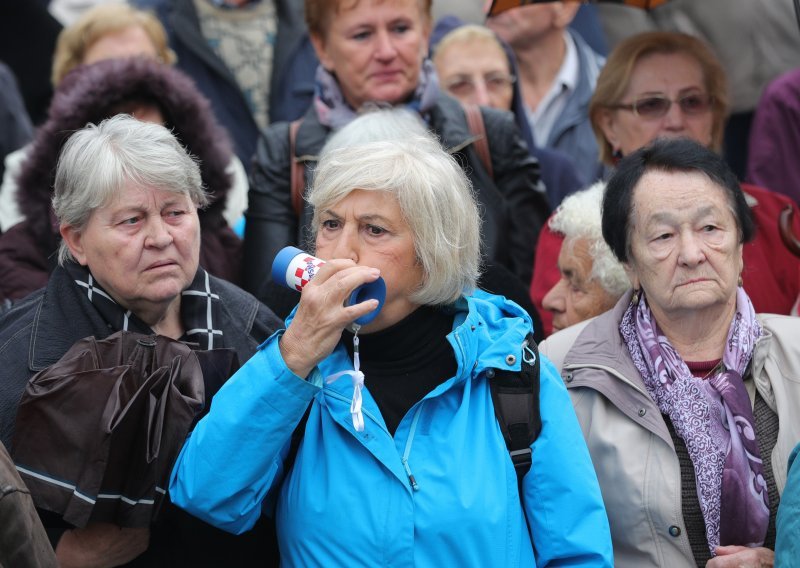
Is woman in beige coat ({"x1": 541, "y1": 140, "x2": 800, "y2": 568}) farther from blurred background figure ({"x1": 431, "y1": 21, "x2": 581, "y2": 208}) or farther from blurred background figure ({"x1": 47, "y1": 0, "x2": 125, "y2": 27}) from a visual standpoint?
blurred background figure ({"x1": 47, "y1": 0, "x2": 125, "y2": 27})

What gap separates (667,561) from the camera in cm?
345

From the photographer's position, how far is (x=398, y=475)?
9.80ft

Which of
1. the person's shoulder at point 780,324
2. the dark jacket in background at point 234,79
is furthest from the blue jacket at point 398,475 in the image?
the dark jacket in background at point 234,79

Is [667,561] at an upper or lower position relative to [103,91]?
lower

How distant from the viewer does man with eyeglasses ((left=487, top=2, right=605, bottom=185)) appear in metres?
6.44

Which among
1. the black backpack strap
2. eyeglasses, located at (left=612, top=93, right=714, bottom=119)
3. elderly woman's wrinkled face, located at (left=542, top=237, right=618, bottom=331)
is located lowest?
elderly woman's wrinkled face, located at (left=542, top=237, right=618, bottom=331)

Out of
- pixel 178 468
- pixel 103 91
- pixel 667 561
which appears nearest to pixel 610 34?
pixel 103 91

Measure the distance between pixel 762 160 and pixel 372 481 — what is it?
327cm

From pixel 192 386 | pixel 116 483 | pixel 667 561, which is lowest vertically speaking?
pixel 667 561

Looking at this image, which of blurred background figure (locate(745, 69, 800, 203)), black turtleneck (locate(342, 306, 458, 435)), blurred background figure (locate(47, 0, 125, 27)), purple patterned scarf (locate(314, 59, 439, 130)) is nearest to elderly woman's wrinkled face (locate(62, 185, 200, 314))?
black turtleneck (locate(342, 306, 458, 435))

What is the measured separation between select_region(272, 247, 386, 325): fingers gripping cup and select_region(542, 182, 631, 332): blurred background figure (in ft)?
4.46

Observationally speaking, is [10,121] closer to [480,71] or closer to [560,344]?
[480,71]

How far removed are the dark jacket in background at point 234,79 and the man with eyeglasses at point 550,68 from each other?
44.5 inches

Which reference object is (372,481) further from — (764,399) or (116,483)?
(764,399)
